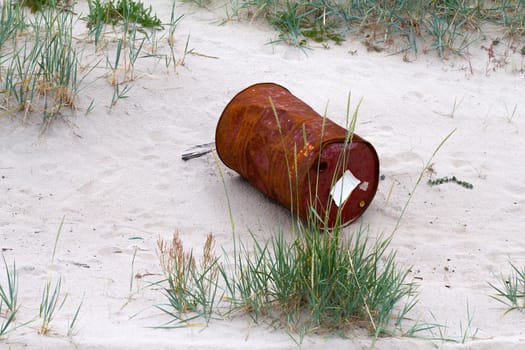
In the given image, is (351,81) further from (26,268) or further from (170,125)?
(26,268)

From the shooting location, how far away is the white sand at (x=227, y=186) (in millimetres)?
4305

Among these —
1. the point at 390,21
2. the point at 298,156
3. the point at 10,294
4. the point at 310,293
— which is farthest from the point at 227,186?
the point at 390,21

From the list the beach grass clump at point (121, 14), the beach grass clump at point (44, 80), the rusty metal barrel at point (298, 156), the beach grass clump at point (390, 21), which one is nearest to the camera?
the rusty metal barrel at point (298, 156)

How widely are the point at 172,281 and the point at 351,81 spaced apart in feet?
10.2

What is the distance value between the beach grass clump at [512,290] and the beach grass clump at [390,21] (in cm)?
292

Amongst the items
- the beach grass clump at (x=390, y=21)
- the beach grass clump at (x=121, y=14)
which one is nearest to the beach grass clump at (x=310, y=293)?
the beach grass clump at (x=121, y=14)

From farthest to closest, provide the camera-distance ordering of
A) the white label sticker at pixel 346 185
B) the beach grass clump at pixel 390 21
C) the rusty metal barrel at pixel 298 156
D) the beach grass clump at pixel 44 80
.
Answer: the beach grass clump at pixel 390 21
the beach grass clump at pixel 44 80
the white label sticker at pixel 346 185
the rusty metal barrel at pixel 298 156

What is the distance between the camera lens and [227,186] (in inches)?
225

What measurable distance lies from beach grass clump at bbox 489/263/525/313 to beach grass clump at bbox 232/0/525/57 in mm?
2921

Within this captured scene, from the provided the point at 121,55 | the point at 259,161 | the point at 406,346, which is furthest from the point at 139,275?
the point at 121,55

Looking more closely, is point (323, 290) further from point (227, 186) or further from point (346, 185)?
point (227, 186)

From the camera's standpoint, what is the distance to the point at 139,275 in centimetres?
466

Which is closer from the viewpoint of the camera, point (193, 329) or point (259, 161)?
point (193, 329)

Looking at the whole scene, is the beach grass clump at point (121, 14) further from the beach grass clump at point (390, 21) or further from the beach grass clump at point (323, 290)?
the beach grass clump at point (323, 290)
